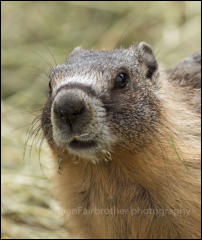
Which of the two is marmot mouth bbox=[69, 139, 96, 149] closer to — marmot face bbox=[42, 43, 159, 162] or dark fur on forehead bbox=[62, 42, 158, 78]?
marmot face bbox=[42, 43, 159, 162]

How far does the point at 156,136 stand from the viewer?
507cm

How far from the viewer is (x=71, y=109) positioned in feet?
14.4

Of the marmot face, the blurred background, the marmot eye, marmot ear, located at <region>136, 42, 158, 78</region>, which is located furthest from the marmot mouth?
the blurred background

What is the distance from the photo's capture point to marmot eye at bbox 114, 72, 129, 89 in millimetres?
4937

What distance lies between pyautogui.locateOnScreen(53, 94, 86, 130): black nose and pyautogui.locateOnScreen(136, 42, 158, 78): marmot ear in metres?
1.38

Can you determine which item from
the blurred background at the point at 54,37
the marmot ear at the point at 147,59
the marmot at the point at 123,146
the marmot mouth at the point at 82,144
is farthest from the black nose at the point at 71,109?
the blurred background at the point at 54,37

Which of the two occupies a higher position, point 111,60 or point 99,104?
point 111,60

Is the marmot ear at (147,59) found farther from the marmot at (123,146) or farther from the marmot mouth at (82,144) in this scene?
the marmot mouth at (82,144)

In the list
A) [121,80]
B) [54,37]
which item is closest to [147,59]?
[121,80]

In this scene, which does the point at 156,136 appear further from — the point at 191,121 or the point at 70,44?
the point at 70,44

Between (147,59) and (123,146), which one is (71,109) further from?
(147,59)

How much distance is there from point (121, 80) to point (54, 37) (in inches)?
262

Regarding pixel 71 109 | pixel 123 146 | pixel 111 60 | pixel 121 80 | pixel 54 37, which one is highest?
pixel 54 37

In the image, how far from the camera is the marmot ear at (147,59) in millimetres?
5594
